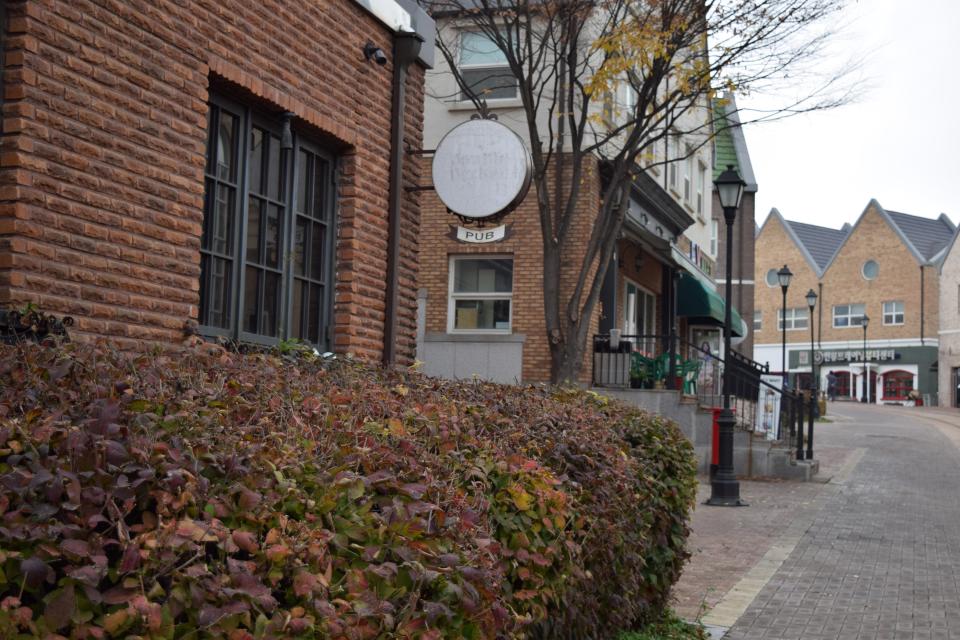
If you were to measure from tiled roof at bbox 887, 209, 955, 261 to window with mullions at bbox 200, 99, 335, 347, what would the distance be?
2706 inches

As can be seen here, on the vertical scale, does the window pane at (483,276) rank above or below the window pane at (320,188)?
above

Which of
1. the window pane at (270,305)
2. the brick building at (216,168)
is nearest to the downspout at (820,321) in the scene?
the brick building at (216,168)

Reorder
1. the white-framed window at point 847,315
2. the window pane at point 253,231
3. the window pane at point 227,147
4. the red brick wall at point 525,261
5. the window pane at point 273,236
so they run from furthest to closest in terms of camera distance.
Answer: the white-framed window at point 847,315 < the red brick wall at point 525,261 < the window pane at point 273,236 < the window pane at point 253,231 < the window pane at point 227,147

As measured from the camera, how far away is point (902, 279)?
72.1m

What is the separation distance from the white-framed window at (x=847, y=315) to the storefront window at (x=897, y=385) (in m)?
4.26

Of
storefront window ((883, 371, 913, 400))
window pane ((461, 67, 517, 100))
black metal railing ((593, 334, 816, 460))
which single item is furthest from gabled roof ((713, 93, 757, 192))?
A: storefront window ((883, 371, 913, 400))

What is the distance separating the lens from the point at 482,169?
366 inches

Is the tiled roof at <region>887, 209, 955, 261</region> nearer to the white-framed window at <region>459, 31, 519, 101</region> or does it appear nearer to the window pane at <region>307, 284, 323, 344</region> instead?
the white-framed window at <region>459, 31, 519, 101</region>

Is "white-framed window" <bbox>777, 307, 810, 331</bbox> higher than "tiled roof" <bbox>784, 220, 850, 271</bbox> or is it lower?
lower

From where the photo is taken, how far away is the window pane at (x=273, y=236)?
26.4ft

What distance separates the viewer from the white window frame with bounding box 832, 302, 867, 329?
74613 millimetres

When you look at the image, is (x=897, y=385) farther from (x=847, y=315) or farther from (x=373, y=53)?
(x=373, y=53)

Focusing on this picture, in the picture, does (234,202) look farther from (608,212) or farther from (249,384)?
(608,212)

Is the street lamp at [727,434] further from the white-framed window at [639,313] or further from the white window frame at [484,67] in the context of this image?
the white-framed window at [639,313]
